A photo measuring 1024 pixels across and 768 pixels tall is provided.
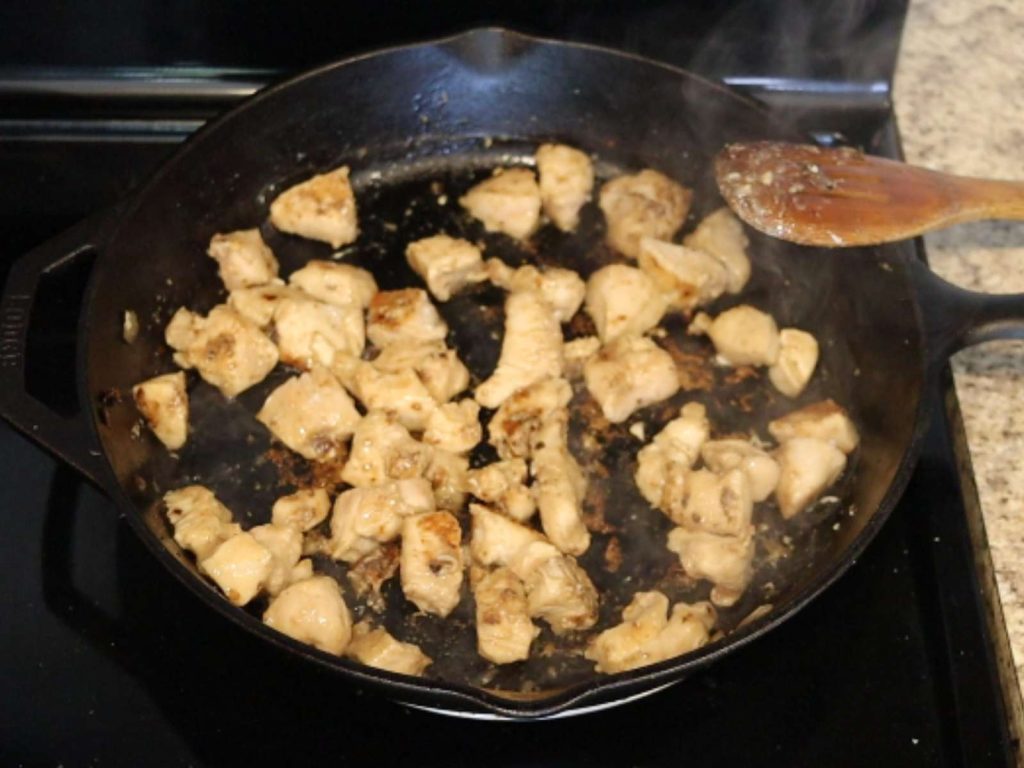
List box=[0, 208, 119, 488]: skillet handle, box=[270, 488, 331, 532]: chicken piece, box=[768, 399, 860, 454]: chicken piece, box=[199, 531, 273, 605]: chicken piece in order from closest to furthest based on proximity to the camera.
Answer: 1. box=[0, 208, 119, 488]: skillet handle
2. box=[199, 531, 273, 605]: chicken piece
3. box=[270, 488, 331, 532]: chicken piece
4. box=[768, 399, 860, 454]: chicken piece

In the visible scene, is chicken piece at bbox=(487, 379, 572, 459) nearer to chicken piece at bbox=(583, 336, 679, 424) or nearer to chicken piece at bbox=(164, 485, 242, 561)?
chicken piece at bbox=(583, 336, 679, 424)

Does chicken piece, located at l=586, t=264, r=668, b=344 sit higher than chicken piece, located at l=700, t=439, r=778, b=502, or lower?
higher

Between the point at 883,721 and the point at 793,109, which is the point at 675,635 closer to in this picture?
the point at 883,721

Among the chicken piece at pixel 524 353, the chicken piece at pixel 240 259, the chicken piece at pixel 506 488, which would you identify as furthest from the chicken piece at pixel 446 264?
the chicken piece at pixel 506 488

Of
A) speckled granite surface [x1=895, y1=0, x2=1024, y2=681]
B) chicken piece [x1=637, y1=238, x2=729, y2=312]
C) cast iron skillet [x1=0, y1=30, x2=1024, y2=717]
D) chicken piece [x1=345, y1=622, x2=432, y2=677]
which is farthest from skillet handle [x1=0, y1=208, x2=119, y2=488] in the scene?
speckled granite surface [x1=895, y1=0, x2=1024, y2=681]

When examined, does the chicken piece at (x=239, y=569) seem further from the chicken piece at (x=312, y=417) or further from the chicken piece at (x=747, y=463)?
the chicken piece at (x=747, y=463)

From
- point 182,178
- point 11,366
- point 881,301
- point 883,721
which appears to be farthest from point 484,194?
point 883,721

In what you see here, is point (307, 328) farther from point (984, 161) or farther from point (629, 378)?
point (984, 161)
